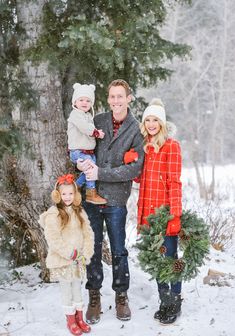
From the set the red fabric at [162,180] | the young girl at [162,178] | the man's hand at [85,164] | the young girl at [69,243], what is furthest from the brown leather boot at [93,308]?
the man's hand at [85,164]

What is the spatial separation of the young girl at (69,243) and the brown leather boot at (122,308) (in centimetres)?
40

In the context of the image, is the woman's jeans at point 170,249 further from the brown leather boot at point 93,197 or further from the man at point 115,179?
the brown leather boot at point 93,197

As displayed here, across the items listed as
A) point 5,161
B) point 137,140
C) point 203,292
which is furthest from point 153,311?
point 5,161

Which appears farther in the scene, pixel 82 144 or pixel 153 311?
pixel 153 311

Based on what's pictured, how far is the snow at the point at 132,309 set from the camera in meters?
4.28

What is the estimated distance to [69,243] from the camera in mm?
4164

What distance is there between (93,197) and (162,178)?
0.72m

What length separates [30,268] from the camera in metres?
5.96

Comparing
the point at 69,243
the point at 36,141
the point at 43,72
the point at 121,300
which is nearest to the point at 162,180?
the point at 69,243

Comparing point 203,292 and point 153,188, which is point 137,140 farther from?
point 203,292

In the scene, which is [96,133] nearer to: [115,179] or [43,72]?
[115,179]

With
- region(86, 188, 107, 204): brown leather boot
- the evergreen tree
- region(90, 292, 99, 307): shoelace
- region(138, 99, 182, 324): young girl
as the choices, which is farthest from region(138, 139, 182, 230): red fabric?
the evergreen tree

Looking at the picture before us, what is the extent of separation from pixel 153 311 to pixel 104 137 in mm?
1906

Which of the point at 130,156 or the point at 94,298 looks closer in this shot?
the point at 130,156
